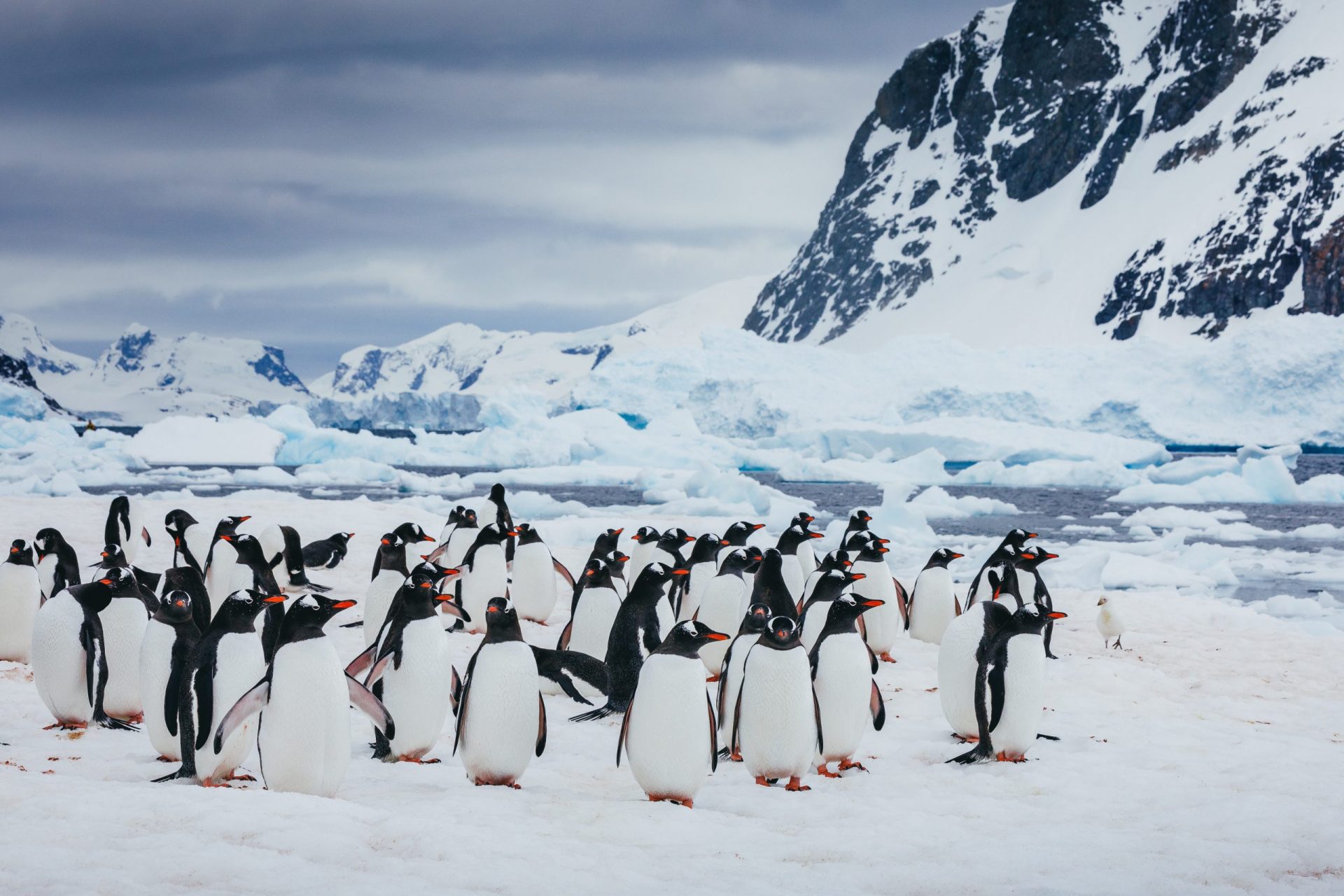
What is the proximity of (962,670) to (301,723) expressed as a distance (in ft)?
12.1

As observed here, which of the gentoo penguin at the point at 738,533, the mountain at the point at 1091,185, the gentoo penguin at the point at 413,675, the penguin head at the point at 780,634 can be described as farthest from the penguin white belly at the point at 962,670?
the mountain at the point at 1091,185

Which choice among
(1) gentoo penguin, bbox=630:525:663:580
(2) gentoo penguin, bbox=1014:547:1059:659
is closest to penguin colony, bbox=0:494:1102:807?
(2) gentoo penguin, bbox=1014:547:1059:659

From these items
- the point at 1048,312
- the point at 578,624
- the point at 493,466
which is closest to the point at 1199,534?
the point at 578,624

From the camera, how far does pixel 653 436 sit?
4325 cm

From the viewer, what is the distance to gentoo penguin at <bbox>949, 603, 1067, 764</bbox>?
6.21 metres

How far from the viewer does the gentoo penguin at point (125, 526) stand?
1156 cm

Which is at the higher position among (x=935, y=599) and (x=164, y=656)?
(x=164, y=656)

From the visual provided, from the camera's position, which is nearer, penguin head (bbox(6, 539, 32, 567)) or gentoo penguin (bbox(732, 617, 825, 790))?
gentoo penguin (bbox(732, 617, 825, 790))

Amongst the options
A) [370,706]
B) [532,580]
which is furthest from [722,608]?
[370,706]

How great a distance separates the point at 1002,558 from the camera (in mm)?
9516

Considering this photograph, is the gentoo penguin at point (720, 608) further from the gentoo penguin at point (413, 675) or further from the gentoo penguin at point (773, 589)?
the gentoo penguin at point (413, 675)

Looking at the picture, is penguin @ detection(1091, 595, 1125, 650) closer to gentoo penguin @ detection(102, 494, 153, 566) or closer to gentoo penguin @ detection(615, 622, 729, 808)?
gentoo penguin @ detection(615, 622, 729, 808)

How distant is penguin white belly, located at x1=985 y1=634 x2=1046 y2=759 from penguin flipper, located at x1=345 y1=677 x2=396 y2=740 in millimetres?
3217

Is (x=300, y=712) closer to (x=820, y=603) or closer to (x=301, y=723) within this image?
(x=301, y=723)
